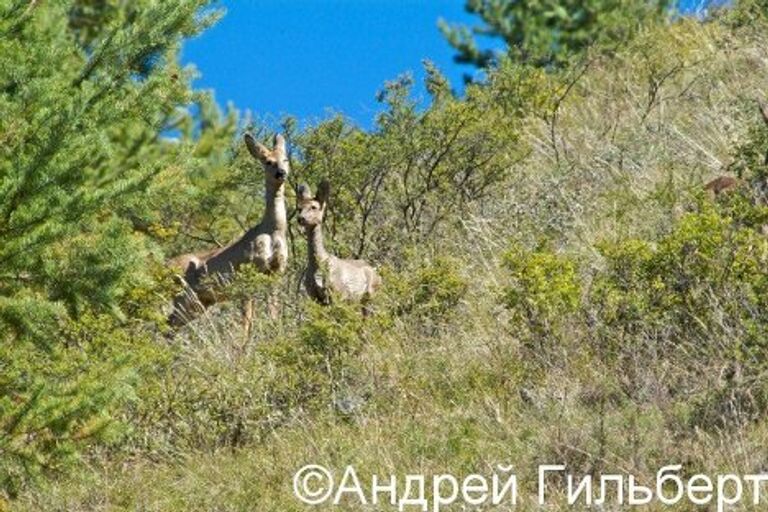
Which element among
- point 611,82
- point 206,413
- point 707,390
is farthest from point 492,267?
point 611,82

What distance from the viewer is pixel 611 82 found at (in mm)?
21453

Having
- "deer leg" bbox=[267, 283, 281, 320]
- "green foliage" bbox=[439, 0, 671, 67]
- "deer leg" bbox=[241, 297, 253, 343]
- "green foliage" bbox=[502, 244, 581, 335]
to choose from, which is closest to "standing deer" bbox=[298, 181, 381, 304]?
"deer leg" bbox=[267, 283, 281, 320]

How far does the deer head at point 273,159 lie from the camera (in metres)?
15.1

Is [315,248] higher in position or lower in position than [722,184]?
lower

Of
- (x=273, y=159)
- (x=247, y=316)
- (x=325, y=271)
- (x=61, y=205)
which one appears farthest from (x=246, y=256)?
(x=61, y=205)

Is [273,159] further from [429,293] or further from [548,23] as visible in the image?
[548,23]

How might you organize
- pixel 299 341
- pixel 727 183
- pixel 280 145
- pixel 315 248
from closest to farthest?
pixel 299 341 → pixel 727 183 → pixel 315 248 → pixel 280 145

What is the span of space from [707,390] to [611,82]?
12.5 meters

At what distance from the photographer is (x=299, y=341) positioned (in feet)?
37.3

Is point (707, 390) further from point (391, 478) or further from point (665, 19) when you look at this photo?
point (665, 19)

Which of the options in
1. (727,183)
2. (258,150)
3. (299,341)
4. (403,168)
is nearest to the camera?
(299,341)

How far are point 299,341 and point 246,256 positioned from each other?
123 inches

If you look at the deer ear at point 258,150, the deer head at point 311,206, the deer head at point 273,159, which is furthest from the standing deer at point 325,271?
the deer ear at point 258,150

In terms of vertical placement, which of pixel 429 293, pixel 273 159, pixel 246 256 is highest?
pixel 273 159
